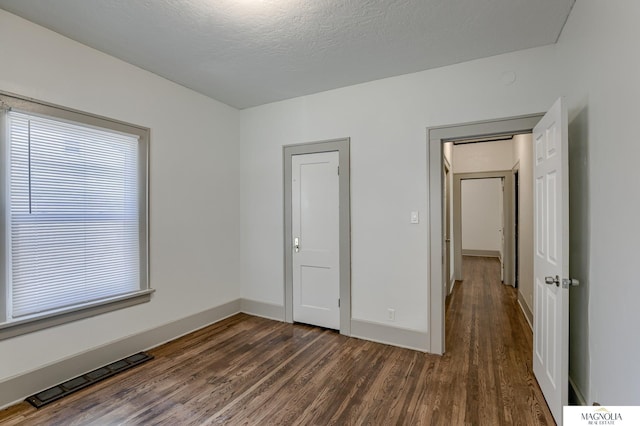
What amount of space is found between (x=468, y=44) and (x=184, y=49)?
2.43 meters

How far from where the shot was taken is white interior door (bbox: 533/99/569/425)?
1.88 meters

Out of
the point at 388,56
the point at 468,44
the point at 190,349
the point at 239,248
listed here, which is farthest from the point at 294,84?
the point at 190,349

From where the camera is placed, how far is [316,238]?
12.3 ft

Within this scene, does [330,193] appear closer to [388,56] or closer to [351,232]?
[351,232]

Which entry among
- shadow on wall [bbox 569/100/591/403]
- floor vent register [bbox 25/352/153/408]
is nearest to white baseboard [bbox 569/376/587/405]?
shadow on wall [bbox 569/100/591/403]

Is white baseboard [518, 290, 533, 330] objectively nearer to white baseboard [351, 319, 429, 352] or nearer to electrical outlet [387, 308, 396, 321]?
white baseboard [351, 319, 429, 352]

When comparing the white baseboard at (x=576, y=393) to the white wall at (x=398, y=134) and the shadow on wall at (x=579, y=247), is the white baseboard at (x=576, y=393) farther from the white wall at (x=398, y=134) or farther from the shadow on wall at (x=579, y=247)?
the white wall at (x=398, y=134)

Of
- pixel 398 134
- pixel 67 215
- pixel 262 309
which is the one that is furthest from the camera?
pixel 262 309

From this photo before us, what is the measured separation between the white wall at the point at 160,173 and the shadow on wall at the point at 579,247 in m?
3.57

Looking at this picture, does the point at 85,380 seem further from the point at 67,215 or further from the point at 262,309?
the point at 262,309

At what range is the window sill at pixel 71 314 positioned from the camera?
2219mm

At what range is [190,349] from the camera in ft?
10.3

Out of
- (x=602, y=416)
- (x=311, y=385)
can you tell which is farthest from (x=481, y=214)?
(x=602, y=416)

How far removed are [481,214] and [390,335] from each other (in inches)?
316
